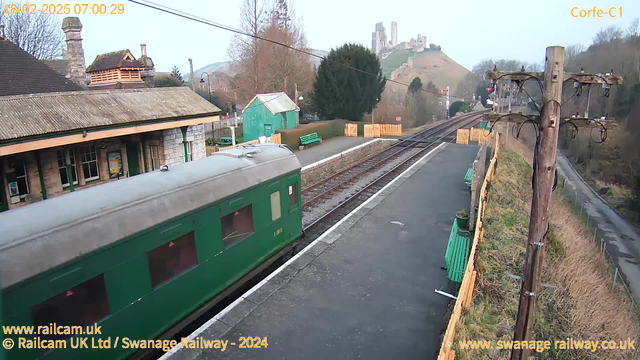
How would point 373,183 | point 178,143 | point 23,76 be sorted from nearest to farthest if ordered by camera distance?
point 23,76 → point 178,143 → point 373,183

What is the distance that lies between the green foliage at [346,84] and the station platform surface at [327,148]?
476 cm

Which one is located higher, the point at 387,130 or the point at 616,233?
the point at 387,130

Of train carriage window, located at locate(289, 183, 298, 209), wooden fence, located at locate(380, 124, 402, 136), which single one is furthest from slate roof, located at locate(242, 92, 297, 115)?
train carriage window, located at locate(289, 183, 298, 209)

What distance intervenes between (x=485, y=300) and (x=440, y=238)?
325 cm

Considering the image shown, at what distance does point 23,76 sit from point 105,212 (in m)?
14.0

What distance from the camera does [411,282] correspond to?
27.5ft

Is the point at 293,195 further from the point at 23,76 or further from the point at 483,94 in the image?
the point at 483,94

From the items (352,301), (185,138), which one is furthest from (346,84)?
(352,301)

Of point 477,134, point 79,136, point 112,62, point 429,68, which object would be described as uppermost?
point 429,68

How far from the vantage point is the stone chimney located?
22062mm

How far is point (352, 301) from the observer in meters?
7.64

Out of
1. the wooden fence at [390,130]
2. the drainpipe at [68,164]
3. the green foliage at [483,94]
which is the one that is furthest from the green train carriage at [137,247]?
the green foliage at [483,94]

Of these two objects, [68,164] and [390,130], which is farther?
[390,130]

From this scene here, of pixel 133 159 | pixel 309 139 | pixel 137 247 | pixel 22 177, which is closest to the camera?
pixel 137 247
